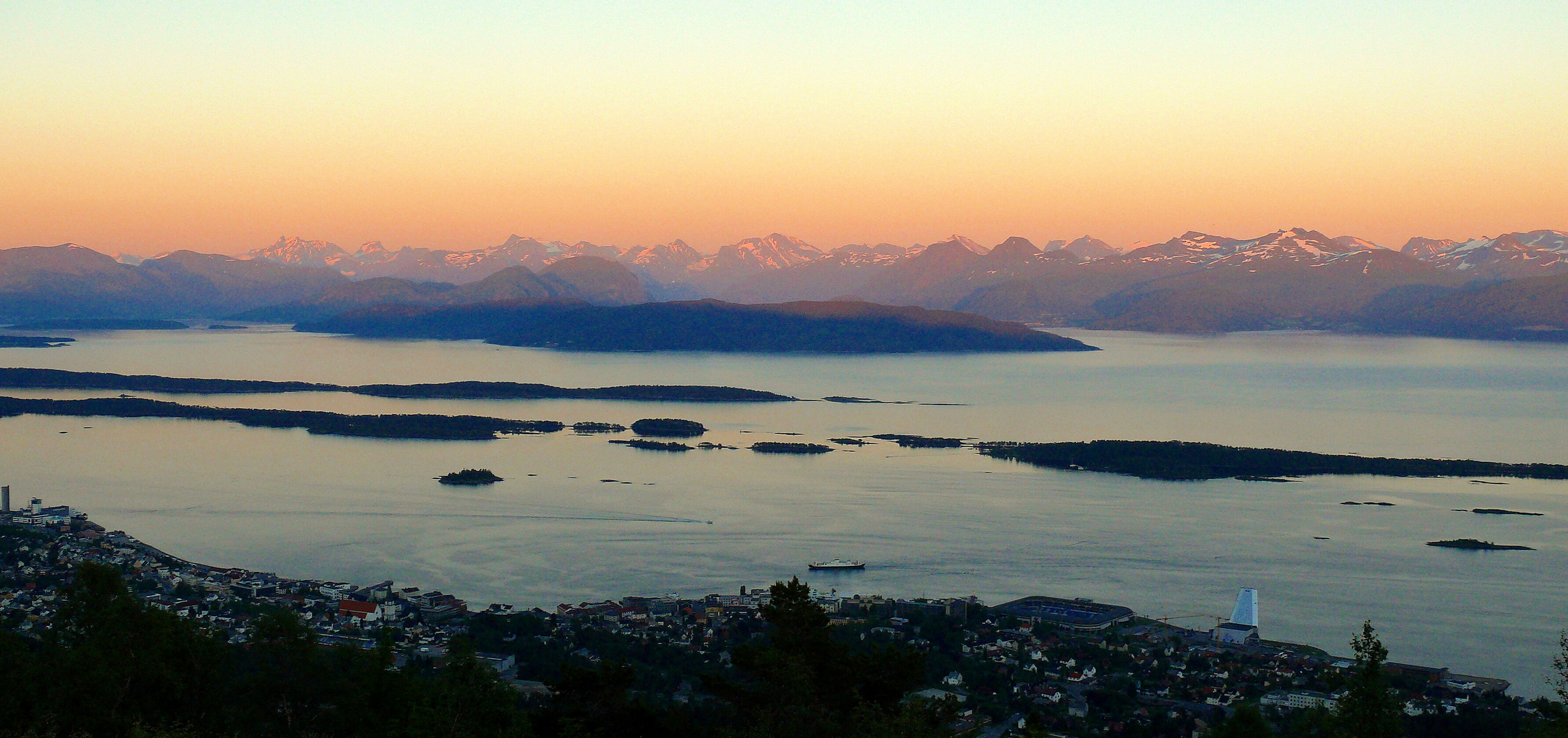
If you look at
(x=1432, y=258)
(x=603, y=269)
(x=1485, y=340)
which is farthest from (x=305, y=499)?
(x=1432, y=258)

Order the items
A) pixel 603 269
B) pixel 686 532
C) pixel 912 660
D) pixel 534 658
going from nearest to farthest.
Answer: pixel 912 660 < pixel 534 658 < pixel 686 532 < pixel 603 269

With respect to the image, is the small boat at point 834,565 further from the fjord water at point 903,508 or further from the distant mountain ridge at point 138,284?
the distant mountain ridge at point 138,284

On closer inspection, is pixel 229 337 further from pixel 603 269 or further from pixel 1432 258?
pixel 1432 258

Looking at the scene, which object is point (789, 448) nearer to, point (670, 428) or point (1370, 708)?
point (670, 428)

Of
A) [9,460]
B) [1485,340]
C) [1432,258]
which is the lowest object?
[9,460]

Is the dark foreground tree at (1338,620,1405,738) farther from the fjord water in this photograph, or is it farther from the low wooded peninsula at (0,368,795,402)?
the low wooded peninsula at (0,368,795,402)

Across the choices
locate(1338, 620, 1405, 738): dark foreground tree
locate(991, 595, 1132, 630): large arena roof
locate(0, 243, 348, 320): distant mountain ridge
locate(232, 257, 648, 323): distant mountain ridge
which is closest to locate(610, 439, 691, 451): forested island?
locate(991, 595, 1132, 630): large arena roof

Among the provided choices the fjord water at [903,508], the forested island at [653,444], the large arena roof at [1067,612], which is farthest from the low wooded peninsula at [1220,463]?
the large arena roof at [1067,612]
